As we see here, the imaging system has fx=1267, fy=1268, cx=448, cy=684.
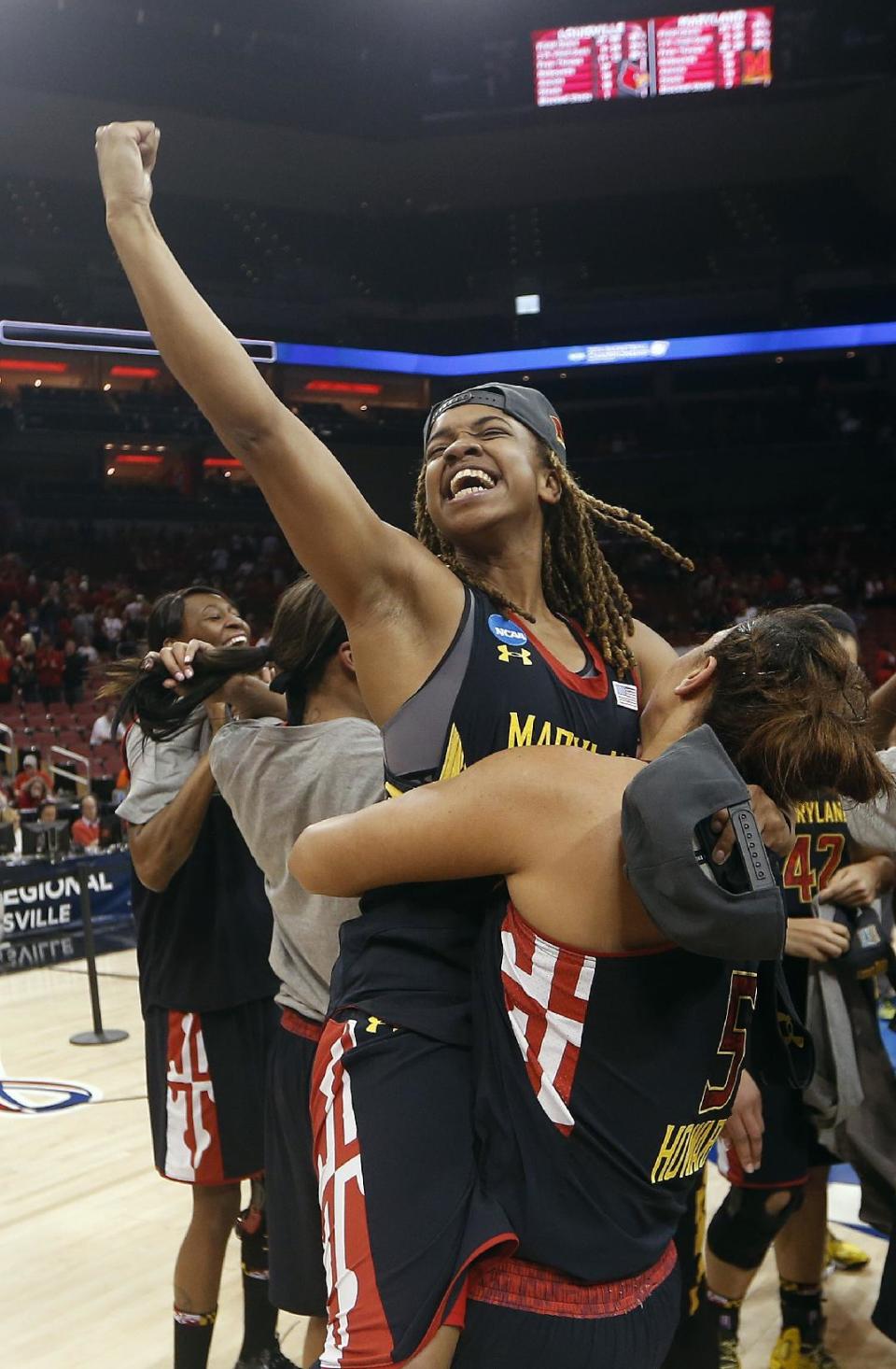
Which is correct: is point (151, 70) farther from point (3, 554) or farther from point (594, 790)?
point (594, 790)

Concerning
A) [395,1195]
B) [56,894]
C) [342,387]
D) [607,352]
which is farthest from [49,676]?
[395,1195]

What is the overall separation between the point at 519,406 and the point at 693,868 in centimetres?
104

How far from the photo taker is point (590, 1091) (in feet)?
4.48

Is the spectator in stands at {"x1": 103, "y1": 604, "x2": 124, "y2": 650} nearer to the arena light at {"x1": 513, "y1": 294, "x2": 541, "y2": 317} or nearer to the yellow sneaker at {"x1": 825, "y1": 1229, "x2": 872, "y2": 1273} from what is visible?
the arena light at {"x1": 513, "y1": 294, "x2": 541, "y2": 317}

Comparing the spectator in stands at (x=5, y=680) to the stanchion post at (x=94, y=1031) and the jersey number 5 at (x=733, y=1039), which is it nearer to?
the stanchion post at (x=94, y=1031)

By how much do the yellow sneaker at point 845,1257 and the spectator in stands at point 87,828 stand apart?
23.1 feet

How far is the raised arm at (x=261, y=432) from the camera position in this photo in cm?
158

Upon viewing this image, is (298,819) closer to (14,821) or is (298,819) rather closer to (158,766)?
(158,766)

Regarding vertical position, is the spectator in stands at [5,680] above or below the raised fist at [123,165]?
below

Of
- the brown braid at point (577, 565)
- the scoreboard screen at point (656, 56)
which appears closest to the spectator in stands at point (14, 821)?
the brown braid at point (577, 565)

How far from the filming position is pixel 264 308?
76.7ft

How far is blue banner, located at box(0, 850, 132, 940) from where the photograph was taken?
8.17 m

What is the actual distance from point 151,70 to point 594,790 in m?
21.9

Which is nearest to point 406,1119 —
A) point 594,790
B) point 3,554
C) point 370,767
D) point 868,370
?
point 594,790
